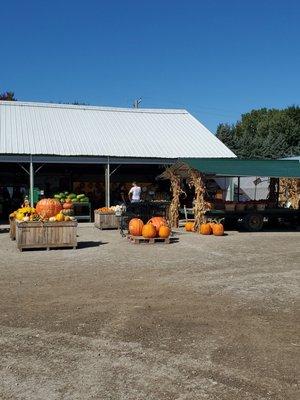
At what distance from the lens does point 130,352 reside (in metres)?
4.75

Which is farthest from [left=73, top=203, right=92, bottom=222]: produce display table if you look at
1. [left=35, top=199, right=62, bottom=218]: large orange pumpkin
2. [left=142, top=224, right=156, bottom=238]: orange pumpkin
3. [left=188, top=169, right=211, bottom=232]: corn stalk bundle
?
[left=142, top=224, right=156, bottom=238]: orange pumpkin

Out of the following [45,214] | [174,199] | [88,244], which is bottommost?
[88,244]

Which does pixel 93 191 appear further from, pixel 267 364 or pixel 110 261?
pixel 267 364

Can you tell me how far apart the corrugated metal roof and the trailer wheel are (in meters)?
6.28

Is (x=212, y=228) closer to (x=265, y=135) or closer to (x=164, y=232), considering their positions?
(x=164, y=232)

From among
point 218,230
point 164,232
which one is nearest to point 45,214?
point 164,232

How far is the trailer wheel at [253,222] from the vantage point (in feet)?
57.6

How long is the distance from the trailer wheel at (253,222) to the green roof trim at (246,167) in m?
1.67

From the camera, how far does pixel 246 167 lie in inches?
703

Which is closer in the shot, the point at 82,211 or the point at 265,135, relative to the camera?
the point at 82,211

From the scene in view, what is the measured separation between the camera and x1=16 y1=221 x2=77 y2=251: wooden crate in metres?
11.8

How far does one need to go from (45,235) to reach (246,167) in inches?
353

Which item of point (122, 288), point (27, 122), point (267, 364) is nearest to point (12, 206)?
point (27, 122)

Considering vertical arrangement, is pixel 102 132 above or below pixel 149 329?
above
